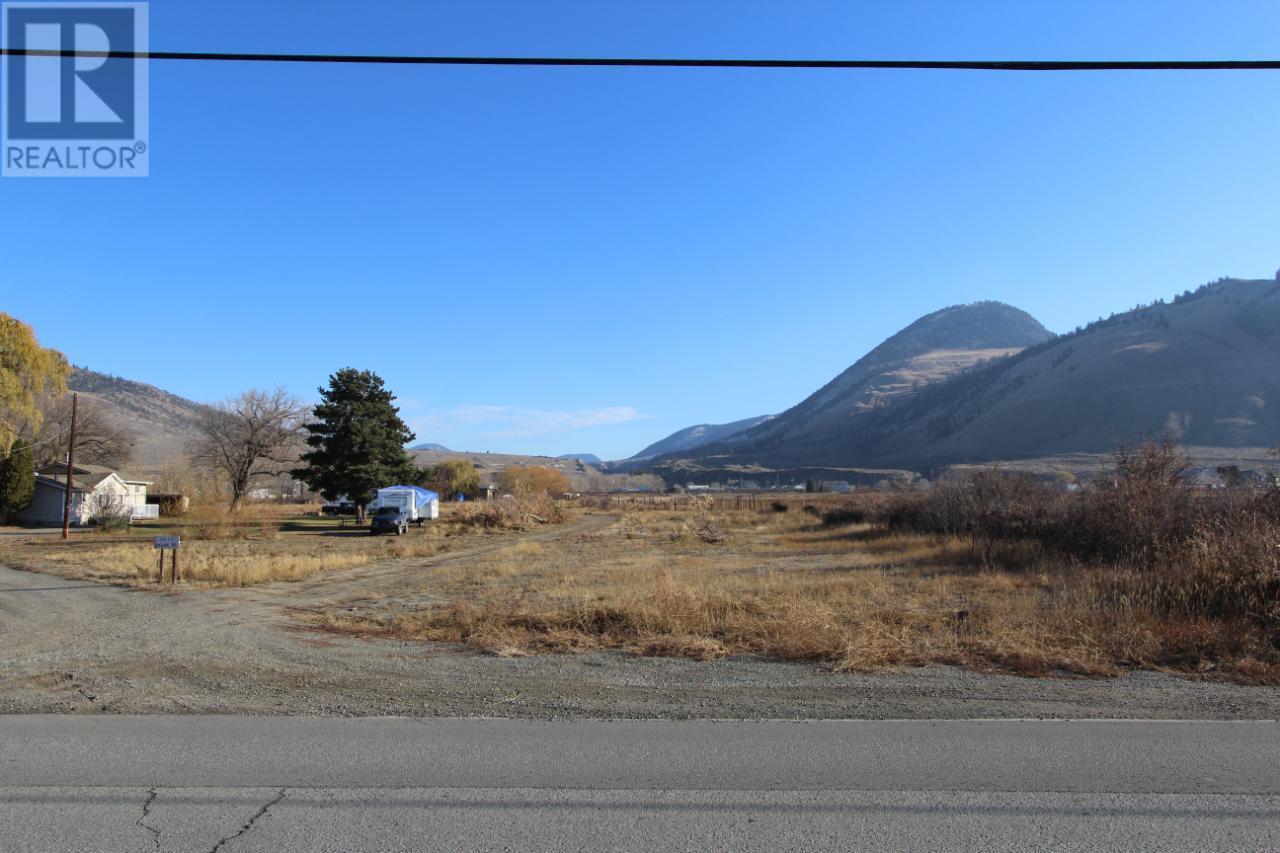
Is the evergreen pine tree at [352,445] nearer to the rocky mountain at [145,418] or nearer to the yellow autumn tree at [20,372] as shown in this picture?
the yellow autumn tree at [20,372]

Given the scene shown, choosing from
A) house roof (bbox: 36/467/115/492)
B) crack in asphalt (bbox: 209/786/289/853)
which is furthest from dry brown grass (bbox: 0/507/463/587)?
crack in asphalt (bbox: 209/786/289/853)

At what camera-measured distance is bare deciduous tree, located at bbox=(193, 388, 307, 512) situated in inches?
2667

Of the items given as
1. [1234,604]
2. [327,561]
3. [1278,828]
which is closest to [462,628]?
[1278,828]

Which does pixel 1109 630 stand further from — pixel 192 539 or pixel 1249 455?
pixel 1249 455

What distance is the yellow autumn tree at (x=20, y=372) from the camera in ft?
140

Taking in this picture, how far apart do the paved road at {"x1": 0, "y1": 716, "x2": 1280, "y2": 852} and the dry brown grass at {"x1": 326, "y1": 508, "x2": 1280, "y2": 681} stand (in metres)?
2.50

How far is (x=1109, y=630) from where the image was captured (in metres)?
9.84

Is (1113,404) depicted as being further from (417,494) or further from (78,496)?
(78,496)

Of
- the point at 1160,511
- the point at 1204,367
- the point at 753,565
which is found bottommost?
the point at 753,565

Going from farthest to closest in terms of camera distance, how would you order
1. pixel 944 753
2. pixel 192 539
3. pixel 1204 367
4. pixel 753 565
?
1. pixel 1204 367
2. pixel 192 539
3. pixel 753 565
4. pixel 944 753

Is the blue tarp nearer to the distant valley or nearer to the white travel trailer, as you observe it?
the white travel trailer

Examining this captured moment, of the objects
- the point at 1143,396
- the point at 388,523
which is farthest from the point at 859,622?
the point at 1143,396

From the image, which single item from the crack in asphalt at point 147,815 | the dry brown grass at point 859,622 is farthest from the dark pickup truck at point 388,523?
the crack in asphalt at point 147,815

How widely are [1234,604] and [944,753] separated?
7306 mm
